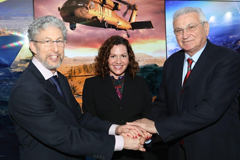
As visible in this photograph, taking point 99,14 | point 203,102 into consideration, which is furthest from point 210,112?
point 99,14

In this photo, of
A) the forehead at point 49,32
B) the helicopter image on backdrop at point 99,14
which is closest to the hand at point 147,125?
the forehead at point 49,32

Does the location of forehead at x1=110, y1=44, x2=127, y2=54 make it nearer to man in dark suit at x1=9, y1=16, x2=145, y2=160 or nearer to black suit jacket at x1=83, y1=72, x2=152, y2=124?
black suit jacket at x1=83, y1=72, x2=152, y2=124

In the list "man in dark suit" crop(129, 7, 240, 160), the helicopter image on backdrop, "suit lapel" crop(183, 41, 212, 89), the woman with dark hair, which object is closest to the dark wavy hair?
the woman with dark hair

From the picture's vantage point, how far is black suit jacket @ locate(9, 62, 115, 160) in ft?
4.09

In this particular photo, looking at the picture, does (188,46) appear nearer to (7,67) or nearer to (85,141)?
(85,141)

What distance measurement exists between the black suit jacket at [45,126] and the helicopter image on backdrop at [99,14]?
2181 mm

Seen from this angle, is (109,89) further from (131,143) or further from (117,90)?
(131,143)

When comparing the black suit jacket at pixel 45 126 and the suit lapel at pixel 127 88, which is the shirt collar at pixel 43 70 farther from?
the suit lapel at pixel 127 88

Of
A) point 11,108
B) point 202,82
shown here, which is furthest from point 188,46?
point 11,108

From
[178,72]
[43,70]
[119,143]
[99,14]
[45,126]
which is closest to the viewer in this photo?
[45,126]

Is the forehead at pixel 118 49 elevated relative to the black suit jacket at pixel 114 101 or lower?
elevated

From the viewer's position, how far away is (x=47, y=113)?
1275mm

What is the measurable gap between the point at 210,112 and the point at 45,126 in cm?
117

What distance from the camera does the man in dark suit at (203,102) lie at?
1.58 metres
